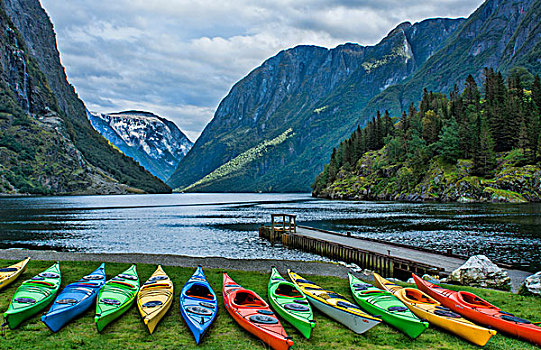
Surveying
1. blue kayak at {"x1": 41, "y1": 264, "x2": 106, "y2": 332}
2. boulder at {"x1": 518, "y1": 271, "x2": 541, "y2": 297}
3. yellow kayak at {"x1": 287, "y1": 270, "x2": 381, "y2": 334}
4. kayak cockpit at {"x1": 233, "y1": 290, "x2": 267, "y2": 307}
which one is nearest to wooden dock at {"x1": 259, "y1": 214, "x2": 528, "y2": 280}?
boulder at {"x1": 518, "y1": 271, "x2": 541, "y2": 297}

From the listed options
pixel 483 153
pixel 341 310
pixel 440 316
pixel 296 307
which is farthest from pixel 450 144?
pixel 296 307

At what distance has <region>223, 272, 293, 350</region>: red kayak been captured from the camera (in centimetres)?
1165

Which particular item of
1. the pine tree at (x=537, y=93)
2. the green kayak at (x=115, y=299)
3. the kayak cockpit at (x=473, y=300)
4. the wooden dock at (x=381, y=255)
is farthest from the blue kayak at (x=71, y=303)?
the pine tree at (x=537, y=93)

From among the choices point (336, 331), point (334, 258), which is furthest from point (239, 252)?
point (336, 331)

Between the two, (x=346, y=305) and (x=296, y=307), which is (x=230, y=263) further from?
(x=346, y=305)

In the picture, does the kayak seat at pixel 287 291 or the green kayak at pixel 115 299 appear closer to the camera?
the green kayak at pixel 115 299

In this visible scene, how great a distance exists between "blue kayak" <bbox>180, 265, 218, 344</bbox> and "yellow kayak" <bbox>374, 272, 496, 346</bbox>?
8634 mm

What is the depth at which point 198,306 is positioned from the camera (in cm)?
1470

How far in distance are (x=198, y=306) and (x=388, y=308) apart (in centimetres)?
802

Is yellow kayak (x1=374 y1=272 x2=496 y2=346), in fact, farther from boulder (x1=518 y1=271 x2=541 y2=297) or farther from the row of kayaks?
the row of kayaks

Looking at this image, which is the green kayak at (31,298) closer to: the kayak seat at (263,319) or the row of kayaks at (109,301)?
the row of kayaks at (109,301)

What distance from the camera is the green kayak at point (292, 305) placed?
1308 centimetres

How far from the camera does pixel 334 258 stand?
127ft

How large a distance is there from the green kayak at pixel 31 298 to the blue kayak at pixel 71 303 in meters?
0.76
